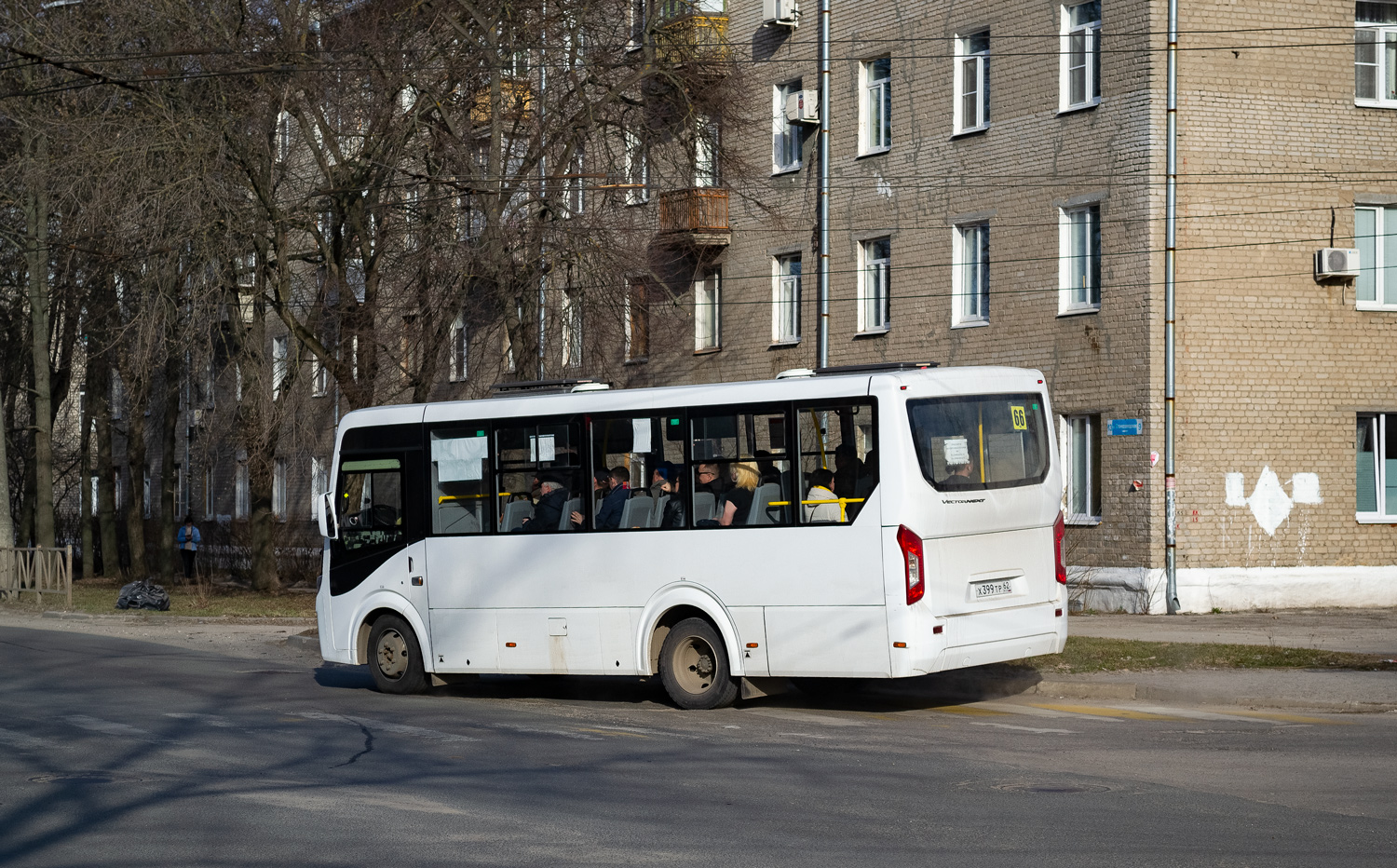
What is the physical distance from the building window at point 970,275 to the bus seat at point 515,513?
1493 cm

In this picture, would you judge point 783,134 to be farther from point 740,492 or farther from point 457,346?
point 740,492

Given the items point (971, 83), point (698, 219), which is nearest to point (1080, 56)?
point (971, 83)

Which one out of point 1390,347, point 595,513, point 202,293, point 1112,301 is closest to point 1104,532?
point 1112,301

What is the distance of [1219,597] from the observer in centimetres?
2464

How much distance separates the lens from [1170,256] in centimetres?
2498

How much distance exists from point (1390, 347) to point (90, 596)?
2608 centimetres

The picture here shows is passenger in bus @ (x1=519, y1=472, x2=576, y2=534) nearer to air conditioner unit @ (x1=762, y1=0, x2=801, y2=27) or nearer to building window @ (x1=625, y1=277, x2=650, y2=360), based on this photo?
building window @ (x1=625, y1=277, x2=650, y2=360)

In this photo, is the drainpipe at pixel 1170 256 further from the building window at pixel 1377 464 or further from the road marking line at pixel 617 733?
the road marking line at pixel 617 733

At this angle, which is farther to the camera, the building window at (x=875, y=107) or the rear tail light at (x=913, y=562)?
the building window at (x=875, y=107)

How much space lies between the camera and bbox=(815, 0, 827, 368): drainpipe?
3128 centimetres

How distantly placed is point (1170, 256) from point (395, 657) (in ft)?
46.8

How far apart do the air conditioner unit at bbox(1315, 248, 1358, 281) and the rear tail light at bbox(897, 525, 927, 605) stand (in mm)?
15049

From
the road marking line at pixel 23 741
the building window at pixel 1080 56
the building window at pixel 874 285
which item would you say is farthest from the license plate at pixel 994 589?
the building window at pixel 874 285

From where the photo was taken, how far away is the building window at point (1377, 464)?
85.3ft
